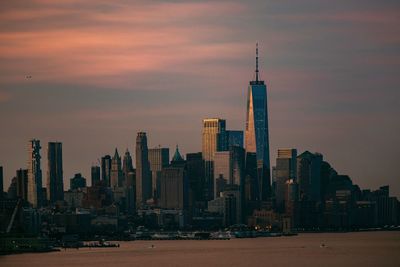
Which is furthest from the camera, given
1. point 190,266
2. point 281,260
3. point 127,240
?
point 127,240

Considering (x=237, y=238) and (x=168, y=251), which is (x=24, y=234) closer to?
(x=168, y=251)

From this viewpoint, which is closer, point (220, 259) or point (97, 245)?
point (220, 259)

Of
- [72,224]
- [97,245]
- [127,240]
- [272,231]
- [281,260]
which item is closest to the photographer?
[281,260]

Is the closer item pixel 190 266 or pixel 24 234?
pixel 190 266

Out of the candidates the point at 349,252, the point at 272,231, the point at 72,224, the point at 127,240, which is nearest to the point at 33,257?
the point at 349,252

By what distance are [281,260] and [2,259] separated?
2038cm

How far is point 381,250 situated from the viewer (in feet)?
384

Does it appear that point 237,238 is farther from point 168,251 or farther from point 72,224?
point 168,251

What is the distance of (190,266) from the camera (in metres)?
92.3

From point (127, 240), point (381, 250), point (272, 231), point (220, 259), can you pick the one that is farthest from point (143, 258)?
point (272, 231)

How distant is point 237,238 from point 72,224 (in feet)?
77.6

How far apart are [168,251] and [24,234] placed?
12.8 metres

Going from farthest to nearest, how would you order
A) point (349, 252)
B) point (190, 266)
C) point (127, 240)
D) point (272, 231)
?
point (272, 231) < point (127, 240) < point (349, 252) < point (190, 266)

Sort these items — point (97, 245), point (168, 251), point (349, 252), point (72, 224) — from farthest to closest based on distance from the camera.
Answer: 1. point (72, 224)
2. point (97, 245)
3. point (168, 251)
4. point (349, 252)
